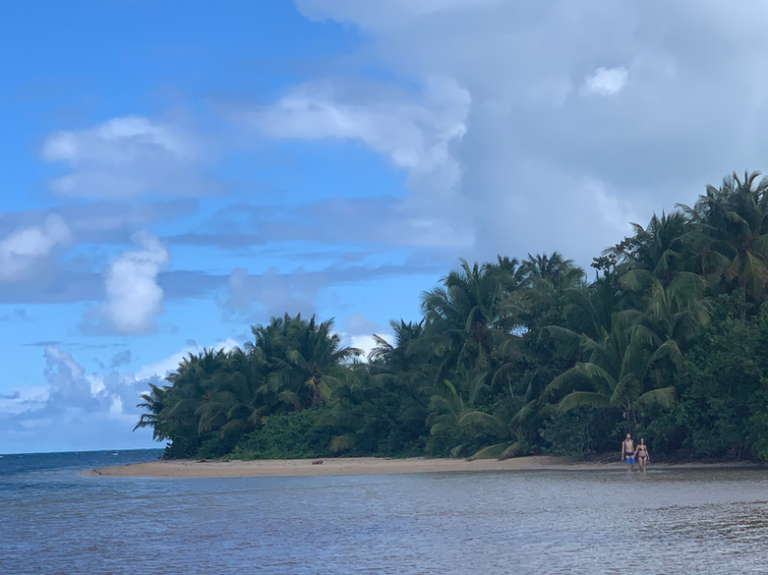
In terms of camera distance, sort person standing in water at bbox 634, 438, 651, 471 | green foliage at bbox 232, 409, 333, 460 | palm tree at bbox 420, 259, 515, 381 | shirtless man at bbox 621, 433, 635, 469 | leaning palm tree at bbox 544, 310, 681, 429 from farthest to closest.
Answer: green foliage at bbox 232, 409, 333, 460 < palm tree at bbox 420, 259, 515, 381 < leaning palm tree at bbox 544, 310, 681, 429 < shirtless man at bbox 621, 433, 635, 469 < person standing in water at bbox 634, 438, 651, 471

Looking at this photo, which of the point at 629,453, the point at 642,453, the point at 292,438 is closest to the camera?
the point at 642,453

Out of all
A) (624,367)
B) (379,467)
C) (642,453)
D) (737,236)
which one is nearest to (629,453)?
(642,453)

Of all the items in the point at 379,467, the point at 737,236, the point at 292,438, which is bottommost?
the point at 379,467

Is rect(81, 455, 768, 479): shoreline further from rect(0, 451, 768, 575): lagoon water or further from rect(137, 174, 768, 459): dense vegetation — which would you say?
rect(0, 451, 768, 575): lagoon water

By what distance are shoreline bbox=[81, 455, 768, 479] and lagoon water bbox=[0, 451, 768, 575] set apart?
5314mm

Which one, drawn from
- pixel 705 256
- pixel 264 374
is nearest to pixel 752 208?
pixel 705 256

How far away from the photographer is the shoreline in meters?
28.7

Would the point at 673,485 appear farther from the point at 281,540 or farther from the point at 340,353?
the point at 340,353

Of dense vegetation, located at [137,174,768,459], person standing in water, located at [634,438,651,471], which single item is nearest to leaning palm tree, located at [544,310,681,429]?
dense vegetation, located at [137,174,768,459]

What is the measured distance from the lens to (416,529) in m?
13.2

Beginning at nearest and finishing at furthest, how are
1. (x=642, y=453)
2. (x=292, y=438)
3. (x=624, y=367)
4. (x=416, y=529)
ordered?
(x=416, y=529) → (x=642, y=453) → (x=624, y=367) → (x=292, y=438)

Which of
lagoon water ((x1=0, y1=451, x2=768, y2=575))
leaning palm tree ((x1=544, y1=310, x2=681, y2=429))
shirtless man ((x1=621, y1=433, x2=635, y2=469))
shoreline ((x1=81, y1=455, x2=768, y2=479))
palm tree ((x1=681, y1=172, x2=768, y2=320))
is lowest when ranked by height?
shoreline ((x1=81, y1=455, x2=768, y2=479))

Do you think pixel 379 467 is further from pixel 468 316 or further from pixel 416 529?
pixel 416 529

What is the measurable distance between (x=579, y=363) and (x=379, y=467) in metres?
10.3
